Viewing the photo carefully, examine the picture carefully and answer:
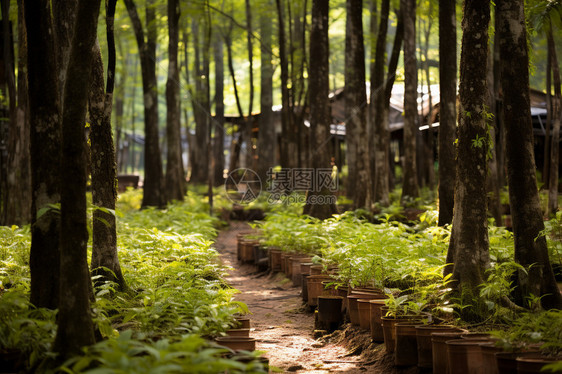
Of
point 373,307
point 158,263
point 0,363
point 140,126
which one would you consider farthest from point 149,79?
point 140,126

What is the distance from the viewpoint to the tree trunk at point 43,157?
14.9 feet

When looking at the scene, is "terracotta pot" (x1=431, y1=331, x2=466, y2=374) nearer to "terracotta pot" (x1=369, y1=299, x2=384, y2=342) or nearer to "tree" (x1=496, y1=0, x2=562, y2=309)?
"terracotta pot" (x1=369, y1=299, x2=384, y2=342)

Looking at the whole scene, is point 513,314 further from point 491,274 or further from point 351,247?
point 351,247

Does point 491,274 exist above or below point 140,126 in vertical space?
below

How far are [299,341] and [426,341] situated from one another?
81.0 inches

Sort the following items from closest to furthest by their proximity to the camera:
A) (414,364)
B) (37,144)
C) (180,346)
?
(180,346)
(37,144)
(414,364)

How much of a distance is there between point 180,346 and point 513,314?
125 inches

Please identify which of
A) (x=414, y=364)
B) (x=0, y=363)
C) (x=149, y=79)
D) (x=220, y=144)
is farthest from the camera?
(x=220, y=144)

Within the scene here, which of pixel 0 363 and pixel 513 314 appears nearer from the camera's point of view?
pixel 0 363

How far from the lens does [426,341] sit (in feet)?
16.4

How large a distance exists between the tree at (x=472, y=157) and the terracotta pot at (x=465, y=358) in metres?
1.53

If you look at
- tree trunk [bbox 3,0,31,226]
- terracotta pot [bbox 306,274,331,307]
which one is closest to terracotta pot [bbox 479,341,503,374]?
terracotta pot [bbox 306,274,331,307]

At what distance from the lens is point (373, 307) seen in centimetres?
595

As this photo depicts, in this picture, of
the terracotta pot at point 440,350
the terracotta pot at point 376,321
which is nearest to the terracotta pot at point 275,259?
the terracotta pot at point 376,321
